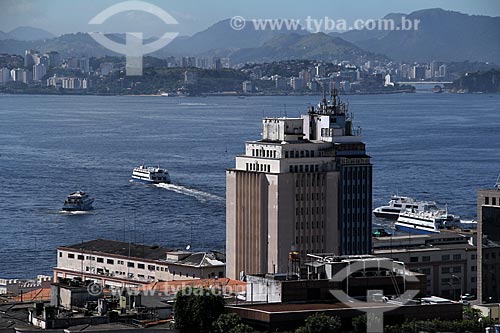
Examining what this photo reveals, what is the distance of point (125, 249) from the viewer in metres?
18.1

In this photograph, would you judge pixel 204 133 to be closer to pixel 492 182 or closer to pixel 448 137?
pixel 448 137

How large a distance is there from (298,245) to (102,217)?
10.6 meters

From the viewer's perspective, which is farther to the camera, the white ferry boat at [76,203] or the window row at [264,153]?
the white ferry boat at [76,203]

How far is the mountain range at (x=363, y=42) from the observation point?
114 m

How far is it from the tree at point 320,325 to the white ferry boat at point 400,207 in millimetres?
16143

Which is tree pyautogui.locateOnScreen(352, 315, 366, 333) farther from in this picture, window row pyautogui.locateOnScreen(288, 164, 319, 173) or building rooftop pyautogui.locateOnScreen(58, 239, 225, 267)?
building rooftop pyautogui.locateOnScreen(58, 239, 225, 267)

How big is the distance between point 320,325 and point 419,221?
1596 cm

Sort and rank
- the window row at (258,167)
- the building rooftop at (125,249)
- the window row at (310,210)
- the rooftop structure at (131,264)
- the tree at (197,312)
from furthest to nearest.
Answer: the building rooftop at (125,249)
the rooftop structure at (131,264)
the window row at (258,167)
the window row at (310,210)
the tree at (197,312)

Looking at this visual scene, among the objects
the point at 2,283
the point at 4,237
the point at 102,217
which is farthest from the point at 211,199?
the point at 2,283

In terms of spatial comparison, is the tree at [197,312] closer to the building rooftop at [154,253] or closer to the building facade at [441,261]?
the building rooftop at [154,253]

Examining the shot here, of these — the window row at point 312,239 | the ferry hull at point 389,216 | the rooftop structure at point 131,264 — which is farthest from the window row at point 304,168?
the ferry hull at point 389,216

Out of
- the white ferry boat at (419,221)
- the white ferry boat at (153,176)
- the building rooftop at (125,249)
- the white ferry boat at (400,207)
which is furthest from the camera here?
the white ferry boat at (153,176)

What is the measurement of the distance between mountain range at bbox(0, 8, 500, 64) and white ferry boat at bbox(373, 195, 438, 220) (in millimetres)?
82097

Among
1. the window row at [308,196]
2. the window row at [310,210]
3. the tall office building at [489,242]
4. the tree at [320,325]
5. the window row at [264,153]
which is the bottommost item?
the tall office building at [489,242]
